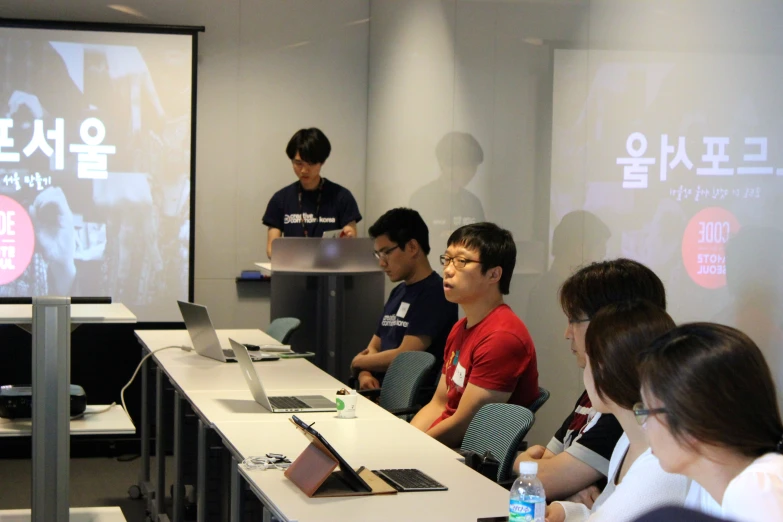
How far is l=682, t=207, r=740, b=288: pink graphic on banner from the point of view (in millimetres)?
3072

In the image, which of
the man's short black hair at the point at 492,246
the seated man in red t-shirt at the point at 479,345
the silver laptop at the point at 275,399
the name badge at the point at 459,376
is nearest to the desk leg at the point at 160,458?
the silver laptop at the point at 275,399

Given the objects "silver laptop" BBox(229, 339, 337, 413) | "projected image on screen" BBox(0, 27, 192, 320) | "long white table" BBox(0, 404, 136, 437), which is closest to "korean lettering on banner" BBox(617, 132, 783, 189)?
"silver laptop" BBox(229, 339, 337, 413)

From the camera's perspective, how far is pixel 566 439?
2770 millimetres

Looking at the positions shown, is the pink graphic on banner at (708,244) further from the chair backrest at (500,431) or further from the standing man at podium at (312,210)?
the standing man at podium at (312,210)

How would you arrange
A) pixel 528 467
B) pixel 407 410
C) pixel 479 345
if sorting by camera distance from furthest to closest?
pixel 407 410 → pixel 479 345 → pixel 528 467

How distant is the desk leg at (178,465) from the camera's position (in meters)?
4.01

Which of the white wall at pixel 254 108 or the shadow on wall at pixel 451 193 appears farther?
the white wall at pixel 254 108

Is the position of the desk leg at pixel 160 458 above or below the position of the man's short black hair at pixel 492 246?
below

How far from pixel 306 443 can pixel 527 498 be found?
1.02 metres

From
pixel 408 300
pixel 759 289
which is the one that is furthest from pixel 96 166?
pixel 759 289

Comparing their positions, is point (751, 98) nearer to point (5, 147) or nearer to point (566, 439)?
point (566, 439)

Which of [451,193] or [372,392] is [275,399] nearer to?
[372,392]

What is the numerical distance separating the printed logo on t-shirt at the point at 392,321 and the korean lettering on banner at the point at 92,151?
2691 mm

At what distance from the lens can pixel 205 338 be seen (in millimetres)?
4422
